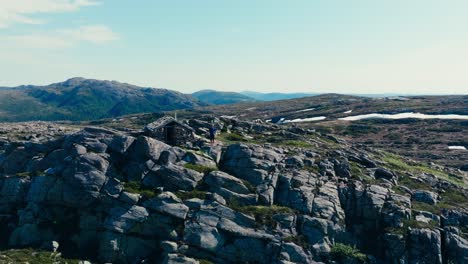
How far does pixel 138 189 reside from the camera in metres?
38.4

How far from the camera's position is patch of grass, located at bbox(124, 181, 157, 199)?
37656 mm

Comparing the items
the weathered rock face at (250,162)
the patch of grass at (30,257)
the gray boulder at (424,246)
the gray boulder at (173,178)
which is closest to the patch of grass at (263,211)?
the weathered rock face at (250,162)

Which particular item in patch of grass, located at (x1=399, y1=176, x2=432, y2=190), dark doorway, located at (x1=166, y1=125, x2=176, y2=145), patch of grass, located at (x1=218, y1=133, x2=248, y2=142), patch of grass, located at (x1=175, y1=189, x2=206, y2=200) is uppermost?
dark doorway, located at (x1=166, y1=125, x2=176, y2=145)

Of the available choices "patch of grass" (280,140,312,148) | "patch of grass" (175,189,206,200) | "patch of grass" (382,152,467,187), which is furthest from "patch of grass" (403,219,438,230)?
"patch of grass" (175,189,206,200)

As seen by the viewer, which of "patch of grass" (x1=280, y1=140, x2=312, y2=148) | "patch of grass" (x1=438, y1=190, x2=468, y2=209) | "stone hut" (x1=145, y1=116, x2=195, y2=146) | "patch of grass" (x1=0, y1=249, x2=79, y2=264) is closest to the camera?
"patch of grass" (x1=0, y1=249, x2=79, y2=264)

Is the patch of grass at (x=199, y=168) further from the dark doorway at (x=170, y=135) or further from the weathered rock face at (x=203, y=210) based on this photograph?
the dark doorway at (x=170, y=135)

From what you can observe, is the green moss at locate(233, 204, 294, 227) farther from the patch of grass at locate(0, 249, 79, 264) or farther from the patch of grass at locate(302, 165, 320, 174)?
the patch of grass at locate(0, 249, 79, 264)

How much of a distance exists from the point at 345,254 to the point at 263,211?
27.2ft

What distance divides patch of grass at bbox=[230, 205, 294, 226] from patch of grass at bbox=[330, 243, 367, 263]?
536 cm

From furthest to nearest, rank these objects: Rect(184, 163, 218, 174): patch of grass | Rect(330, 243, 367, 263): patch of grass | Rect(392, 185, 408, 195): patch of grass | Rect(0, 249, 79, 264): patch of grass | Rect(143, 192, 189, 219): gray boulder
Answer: Rect(392, 185, 408, 195): patch of grass → Rect(184, 163, 218, 174): patch of grass → Rect(143, 192, 189, 219): gray boulder → Rect(330, 243, 367, 263): patch of grass → Rect(0, 249, 79, 264): patch of grass

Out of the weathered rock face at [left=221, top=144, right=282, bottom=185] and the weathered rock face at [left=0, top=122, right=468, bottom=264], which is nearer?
the weathered rock face at [left=0, top=122, right=468, bottom=264]

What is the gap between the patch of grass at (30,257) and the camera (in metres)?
31.9

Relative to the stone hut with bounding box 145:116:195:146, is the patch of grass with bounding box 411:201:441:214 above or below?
below

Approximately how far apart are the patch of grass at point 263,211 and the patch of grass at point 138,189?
7911mm
